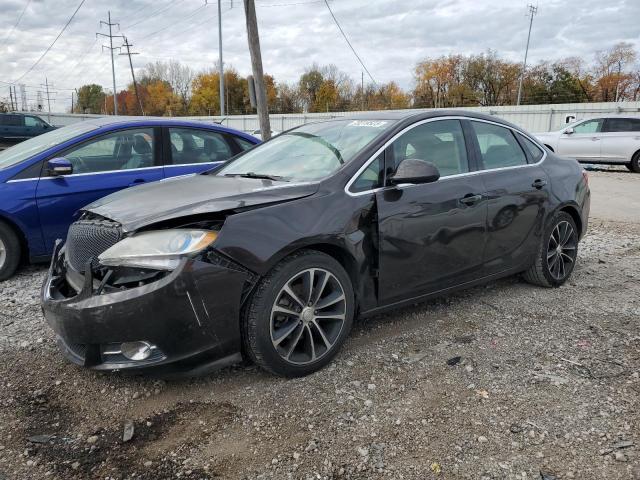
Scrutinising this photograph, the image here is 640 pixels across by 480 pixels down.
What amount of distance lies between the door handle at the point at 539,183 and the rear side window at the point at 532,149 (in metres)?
0.20

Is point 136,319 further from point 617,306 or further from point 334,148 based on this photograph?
point 617,306

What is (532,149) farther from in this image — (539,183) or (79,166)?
(79,166)

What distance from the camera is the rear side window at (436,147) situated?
3.56m

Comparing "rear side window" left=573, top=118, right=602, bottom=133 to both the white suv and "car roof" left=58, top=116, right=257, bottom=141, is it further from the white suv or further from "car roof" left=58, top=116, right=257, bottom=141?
"car roof" left=58, top=116, right=257, bottom=141

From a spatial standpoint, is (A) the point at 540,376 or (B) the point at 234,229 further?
(A) the point at 540,376

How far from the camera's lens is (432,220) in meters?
3.55

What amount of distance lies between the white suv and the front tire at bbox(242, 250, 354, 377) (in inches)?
572

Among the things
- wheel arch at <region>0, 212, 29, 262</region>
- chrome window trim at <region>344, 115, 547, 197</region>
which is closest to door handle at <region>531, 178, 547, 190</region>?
chrome window trim at <region>344, 115, 547, 197</region>

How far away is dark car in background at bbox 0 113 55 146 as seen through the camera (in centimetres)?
2331

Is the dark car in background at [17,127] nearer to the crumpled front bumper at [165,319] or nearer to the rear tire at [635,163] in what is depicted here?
the rear tire at [635,163]

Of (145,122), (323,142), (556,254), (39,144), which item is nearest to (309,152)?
(323,142)

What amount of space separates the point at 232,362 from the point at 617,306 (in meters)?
3.33

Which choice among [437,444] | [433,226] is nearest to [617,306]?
[433,226]

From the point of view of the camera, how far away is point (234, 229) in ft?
8.94
